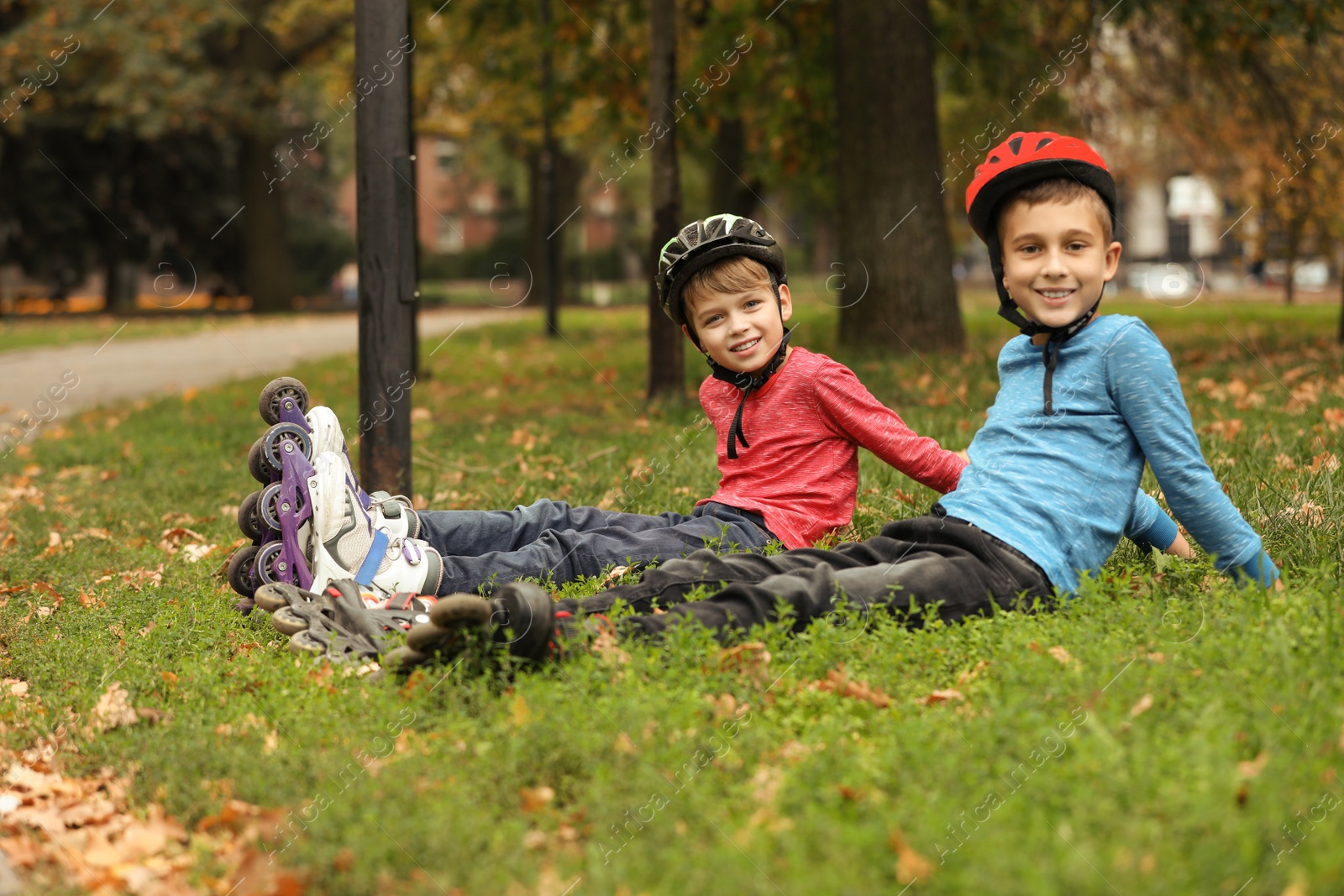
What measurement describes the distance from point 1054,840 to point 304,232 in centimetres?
4491

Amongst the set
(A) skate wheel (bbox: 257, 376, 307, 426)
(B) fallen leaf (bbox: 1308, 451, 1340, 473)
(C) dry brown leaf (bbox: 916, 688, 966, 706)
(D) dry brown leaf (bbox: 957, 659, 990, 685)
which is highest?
(A) skate wheel (bbox: 257, 376, 307, 426)

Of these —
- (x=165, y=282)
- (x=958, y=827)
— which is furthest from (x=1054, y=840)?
(x=165, y=282)

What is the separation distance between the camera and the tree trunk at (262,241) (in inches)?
1169

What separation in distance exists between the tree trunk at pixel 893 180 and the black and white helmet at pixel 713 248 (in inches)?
242

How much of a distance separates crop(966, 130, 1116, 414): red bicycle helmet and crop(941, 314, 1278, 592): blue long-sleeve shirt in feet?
0.16

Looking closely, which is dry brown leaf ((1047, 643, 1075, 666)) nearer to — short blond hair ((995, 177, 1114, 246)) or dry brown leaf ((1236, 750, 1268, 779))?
dry brown leaf ((1236, 750, 1268, 779))

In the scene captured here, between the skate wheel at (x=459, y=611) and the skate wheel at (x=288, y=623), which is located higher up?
the skate wheel at (x=459, y=611)

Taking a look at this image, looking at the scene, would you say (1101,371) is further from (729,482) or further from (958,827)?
(958,827)

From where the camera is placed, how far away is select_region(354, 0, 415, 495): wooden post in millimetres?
5125

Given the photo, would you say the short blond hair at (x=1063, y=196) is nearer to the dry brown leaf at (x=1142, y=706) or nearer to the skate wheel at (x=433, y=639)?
the dry brown leaf at (x=1142, y=706)

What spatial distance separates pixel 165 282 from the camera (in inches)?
1273

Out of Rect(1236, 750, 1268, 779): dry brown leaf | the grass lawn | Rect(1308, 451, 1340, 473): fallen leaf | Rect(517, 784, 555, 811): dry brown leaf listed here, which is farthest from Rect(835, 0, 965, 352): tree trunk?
Rect(517, 784, 555, 811): dry brown leaf

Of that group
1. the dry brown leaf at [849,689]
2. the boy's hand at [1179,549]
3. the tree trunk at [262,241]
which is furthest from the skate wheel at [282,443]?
the tree trunk at [262,241]

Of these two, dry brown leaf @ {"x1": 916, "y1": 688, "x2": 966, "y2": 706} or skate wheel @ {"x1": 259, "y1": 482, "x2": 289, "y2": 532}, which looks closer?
dry brown leaf @ {"x1": 916, "y1": 688, "x2": 966, "y2": 706}
